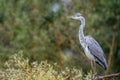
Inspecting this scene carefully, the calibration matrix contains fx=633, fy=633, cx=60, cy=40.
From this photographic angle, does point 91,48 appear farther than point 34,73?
Yes

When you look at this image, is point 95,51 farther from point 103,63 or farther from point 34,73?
point 34,73

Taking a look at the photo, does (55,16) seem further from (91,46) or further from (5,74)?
(5,74)

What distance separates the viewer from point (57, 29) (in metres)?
18.2

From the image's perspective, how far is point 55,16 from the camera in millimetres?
19062

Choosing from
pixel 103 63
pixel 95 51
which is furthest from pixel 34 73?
pixel 95 51

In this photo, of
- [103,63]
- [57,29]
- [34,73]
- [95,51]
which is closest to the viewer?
[34,73]

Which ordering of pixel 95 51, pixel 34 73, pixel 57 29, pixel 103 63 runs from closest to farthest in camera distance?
pixel 34 73 < pixel 103 63 < pixel 95 51 < pixel 57 29

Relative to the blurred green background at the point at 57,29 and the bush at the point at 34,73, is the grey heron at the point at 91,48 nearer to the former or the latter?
the bush at the point at 34,73

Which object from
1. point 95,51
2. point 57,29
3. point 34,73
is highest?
point 57,29

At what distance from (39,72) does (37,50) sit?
32.6 feet

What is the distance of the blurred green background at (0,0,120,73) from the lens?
58.6 feet

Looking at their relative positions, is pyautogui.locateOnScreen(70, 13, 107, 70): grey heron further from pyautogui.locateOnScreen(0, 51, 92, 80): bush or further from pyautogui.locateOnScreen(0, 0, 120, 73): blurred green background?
pyautogui.locateOnScreen(0, 0, 120, 73): blurred green background

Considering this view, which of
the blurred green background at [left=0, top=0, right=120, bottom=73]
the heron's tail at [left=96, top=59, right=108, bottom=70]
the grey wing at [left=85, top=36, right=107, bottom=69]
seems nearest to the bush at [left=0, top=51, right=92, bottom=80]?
the heron's tail at [left=96, top=59, right=108, bottom=70]

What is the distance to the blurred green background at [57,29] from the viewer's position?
17.9 meters
